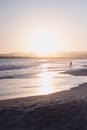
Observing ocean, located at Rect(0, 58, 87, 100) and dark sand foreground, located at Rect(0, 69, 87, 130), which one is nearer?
dark sand foreground, located at Rect(0, 69, 87, 130)

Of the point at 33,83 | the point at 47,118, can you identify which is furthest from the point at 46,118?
the point at 33,83

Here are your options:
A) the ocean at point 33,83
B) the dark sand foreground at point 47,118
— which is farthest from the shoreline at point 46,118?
the ocean at point 33,83

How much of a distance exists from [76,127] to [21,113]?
2451 mm

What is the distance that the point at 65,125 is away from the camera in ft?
31.5

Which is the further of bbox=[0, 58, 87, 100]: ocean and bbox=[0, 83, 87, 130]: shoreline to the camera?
bbox=[0, 58, 87, 100]: ocean

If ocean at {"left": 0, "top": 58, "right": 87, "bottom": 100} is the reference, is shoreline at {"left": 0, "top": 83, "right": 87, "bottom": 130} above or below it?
above

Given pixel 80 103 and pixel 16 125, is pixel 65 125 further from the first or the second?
pixel 80 103

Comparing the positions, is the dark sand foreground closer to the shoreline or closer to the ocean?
the shoreline

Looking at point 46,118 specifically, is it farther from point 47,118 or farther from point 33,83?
point 33,83

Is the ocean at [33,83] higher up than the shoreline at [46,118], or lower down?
lower down

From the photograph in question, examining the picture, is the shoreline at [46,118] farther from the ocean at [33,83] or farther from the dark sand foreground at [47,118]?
the ocean at [33,83]

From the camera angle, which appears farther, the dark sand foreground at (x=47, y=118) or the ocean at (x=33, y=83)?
the ocean at (x=33, y=83)

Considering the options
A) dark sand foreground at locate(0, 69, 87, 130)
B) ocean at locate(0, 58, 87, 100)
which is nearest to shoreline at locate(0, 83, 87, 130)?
dark sand foreground at locate(0, 69, 87, 130)

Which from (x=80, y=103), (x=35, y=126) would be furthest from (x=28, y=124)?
(x=80, y=103)
